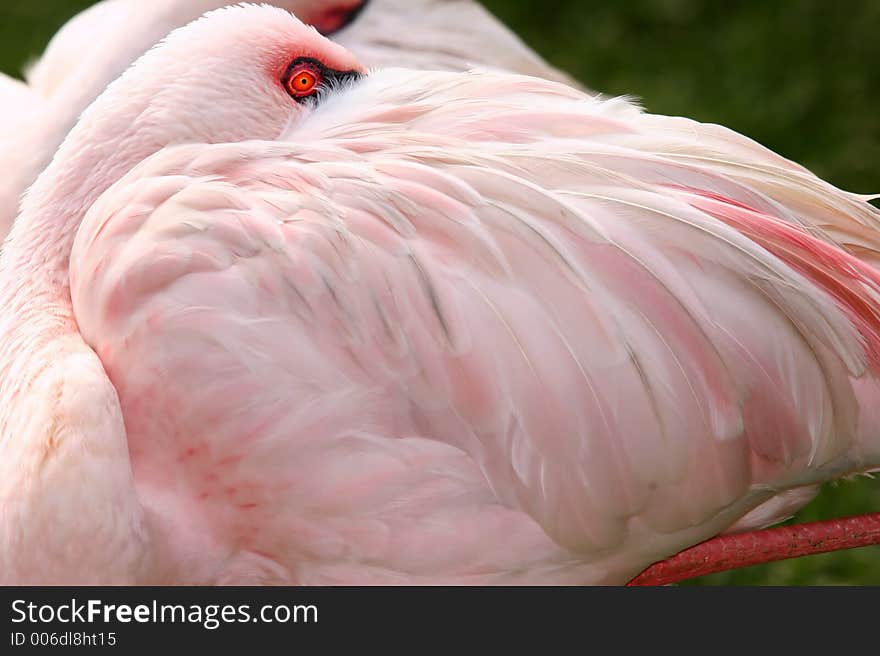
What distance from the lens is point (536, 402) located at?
193 cm

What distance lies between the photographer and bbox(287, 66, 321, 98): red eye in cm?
226

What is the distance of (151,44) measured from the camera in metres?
2.91

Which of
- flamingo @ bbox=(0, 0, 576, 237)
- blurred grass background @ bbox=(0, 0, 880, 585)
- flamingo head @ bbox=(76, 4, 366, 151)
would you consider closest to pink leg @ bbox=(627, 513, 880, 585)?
flamingo head @ bbox=(76, 4, 366, 151)

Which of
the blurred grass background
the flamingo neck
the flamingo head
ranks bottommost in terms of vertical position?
the blurred grass background

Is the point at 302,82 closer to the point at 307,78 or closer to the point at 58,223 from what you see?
the point at 307,78

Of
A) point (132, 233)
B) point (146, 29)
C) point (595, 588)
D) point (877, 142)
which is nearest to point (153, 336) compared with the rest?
point (132, 233)

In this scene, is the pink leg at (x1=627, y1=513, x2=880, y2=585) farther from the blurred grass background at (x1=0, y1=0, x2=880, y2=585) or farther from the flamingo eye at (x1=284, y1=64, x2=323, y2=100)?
the blurred grass background at (x1=0, y1=0, x2=880, y2=585)

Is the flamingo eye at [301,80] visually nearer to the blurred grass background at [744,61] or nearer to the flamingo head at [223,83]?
the flamingo head at [223,83]

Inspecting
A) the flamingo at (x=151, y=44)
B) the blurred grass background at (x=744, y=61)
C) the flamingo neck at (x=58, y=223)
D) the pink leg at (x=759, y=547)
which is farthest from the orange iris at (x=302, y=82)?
the blurred grass background at (x=744, y=61)

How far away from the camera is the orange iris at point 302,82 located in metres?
2.26

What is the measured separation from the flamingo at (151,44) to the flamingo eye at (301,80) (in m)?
0.71

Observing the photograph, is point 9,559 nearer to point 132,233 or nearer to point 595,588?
point 132,233

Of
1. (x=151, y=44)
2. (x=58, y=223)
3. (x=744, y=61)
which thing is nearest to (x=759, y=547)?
(x=58, y=223)

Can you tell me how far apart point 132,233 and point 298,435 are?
36 cm
